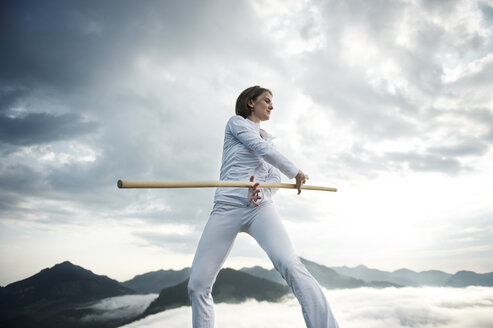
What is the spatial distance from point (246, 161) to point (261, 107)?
0.61 meters

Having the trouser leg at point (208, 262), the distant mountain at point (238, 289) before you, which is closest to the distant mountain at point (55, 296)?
the distant mountain at point (238, 289)

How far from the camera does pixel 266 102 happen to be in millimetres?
3514

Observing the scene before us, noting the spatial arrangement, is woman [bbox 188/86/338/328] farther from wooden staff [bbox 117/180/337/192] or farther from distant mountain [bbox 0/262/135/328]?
distant mountain [bbox 0/262/135/328]

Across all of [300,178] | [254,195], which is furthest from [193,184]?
[300,178]

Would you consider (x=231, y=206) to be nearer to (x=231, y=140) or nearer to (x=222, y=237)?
(x=222, y=237)

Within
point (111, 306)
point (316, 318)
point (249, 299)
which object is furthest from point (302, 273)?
point (249, 299)

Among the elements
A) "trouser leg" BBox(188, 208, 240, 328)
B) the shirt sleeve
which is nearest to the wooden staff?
the shirt sleeve

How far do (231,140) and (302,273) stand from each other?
1.44 metres

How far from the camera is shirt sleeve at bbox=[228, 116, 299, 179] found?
10.2ft

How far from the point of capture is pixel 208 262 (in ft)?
9.76

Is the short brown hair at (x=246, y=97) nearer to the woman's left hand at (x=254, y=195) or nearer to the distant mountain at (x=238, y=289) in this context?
the woman's left hand at (x=254, y=195)

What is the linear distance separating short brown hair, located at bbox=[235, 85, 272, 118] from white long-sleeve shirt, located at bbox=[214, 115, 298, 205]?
Result: 0.69ft

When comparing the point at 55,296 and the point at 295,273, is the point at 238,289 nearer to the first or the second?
the point at 55,296

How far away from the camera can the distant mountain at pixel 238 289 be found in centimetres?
2447
